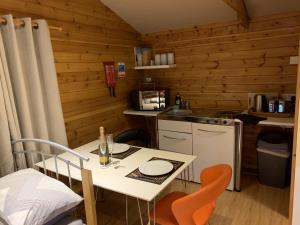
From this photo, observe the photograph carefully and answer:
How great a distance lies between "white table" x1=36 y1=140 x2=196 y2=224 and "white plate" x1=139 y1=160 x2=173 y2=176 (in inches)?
2.6

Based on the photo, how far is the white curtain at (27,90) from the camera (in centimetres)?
185

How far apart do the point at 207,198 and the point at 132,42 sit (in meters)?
2.59

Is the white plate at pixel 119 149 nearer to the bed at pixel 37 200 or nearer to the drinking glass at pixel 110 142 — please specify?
the drinking glass at pixel 110 142

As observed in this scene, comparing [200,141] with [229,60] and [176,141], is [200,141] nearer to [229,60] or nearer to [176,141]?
[176,141]

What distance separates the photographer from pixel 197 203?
4.60 ft

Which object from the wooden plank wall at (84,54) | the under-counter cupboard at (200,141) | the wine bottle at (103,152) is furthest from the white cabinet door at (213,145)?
the wine bottle at (103,152)

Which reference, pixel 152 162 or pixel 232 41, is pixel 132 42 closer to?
pixel 232 41

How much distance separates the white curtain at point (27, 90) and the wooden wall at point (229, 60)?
5.89 ft

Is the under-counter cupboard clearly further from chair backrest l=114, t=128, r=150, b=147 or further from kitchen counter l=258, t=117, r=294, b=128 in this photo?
kitchen counter l=258, t=117, r=294, b=128

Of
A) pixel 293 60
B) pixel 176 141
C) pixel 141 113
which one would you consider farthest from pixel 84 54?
pixel 293 60

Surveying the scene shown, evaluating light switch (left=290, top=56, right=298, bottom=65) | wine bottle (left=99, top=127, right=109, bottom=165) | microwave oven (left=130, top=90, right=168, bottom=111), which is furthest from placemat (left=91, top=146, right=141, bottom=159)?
light switch (left=290, top=56, right=298, bottom=65)

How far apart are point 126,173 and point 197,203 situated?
559 mm

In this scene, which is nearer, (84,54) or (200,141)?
(84,54)

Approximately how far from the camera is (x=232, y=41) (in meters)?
2.98
